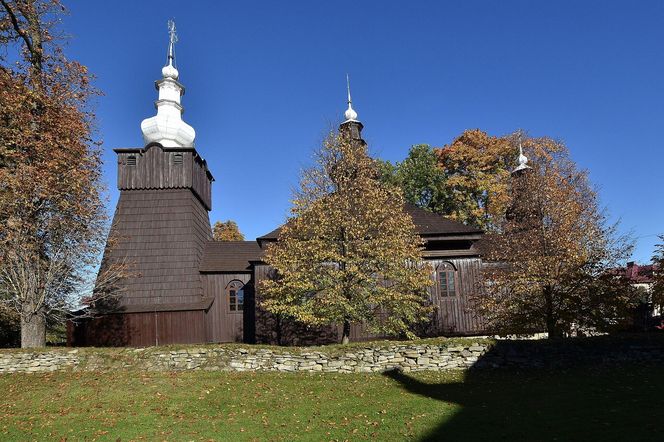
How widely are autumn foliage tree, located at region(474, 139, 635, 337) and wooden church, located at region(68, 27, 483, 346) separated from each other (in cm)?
476

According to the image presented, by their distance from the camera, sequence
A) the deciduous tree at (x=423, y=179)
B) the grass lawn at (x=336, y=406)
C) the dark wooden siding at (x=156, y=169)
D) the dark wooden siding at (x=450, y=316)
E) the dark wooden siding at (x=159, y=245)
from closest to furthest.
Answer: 1. the grass lawn at (x=336, y=406)
2. the dark wooden siding at (x=159, y=245)
3. the dark wooden siding at (x=450, y=316)
4. the dark wooden siding at (x=156, y=169)
5. the deciduous tree at (x=423, y=179)

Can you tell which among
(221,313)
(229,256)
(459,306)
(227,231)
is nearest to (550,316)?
(459,306)

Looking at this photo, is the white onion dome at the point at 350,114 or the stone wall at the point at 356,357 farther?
the white onion dome at the point at 350,114

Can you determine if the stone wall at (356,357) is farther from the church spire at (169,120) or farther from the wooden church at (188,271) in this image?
the church spire at (169,120)

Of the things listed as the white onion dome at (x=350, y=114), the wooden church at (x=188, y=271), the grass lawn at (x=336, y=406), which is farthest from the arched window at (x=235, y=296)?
the white onion dome at (x=350, y=114)

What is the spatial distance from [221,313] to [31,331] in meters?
9.12

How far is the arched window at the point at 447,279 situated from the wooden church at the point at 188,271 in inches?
1.9

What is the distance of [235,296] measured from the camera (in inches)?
984

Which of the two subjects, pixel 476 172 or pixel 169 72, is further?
pixel 476 172

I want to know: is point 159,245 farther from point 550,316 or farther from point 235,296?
point 550,316

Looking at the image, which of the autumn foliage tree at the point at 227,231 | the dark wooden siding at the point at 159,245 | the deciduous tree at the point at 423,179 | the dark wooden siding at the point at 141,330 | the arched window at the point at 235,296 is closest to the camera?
the dark wooden siding at the point at 141,330

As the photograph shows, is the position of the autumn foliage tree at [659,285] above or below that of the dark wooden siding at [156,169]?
below

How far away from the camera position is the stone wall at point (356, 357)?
15.3m

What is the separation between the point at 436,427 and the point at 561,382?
6.06m
